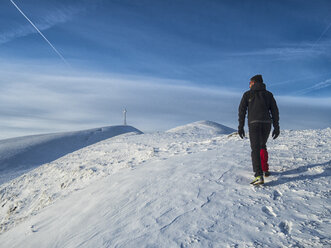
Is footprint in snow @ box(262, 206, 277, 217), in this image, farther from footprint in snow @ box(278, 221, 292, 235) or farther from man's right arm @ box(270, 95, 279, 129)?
man's right arm @ box(270, 95, 279, 129)

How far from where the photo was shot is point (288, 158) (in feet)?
21.3

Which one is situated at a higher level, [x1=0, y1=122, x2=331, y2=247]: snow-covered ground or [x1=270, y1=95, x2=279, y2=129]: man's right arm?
[x1=270, y1=95, x2=279, y2=129]: man's right arm

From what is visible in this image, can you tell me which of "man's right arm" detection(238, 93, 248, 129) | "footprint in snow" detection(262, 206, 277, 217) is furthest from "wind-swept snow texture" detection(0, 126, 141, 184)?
"footprint in snow" detection(262, 206, 277, 217)

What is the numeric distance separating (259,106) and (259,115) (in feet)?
0.63

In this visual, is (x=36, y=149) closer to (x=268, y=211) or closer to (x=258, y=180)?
(x=258, y=180)

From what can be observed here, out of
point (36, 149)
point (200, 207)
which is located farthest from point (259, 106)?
point (36, 149)

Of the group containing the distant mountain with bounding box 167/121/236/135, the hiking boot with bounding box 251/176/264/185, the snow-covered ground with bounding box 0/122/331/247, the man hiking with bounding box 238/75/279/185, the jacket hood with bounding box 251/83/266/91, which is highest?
the jacket hood with bounding box 251/83/266/91

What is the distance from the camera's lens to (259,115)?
4980mm

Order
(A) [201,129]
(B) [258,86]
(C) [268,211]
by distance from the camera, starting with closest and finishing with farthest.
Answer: (C) [268,211] < (B) [258,86] < (A) [201,129]

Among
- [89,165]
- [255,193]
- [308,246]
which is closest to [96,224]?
[255,193]

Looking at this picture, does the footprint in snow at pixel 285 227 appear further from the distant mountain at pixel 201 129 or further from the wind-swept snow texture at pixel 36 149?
the wind-swept snow texture at pixel 36 149

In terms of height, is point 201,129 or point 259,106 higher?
point 259,106

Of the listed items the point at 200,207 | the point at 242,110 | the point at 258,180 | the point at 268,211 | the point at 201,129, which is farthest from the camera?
the point at 201,129

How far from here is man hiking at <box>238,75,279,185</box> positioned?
4984mm
